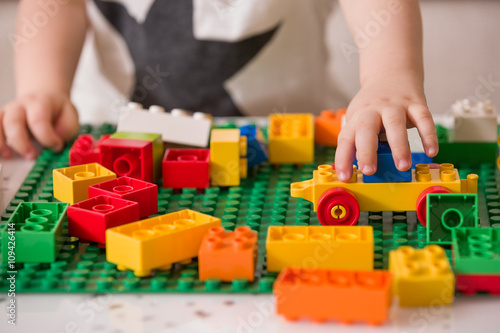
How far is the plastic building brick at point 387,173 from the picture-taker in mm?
757

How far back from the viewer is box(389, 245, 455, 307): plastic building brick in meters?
0.60

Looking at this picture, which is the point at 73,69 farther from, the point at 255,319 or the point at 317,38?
the point at 255,319

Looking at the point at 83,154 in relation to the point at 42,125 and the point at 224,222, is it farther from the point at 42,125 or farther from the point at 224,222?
the point at 224,222

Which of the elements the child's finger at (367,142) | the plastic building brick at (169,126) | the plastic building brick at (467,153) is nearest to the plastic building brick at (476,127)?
the plastic building brick at (467,153)

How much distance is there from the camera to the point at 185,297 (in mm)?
631

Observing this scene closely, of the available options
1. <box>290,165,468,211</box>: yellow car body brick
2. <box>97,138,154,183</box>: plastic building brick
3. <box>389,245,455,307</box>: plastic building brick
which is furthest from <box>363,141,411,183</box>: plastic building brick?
<box>97,138,154,183</box>: plastic building brick

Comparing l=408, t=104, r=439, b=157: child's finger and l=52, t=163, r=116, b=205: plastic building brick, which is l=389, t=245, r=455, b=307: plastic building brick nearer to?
l=408, t=104, r=439, b=157: child's finger

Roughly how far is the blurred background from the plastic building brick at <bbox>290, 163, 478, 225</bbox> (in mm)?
1488

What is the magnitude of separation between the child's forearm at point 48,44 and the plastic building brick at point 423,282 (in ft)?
2.35

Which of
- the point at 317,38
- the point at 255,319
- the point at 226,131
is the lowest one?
the point at 255,319

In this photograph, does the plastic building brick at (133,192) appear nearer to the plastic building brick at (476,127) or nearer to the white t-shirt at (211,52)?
the plastic building brick at (476,127)

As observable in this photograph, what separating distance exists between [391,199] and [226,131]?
277 millimetres

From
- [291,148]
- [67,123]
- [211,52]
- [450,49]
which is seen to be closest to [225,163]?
[291,148]

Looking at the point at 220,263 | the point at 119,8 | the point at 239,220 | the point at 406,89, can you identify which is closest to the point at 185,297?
the point at 220,263
